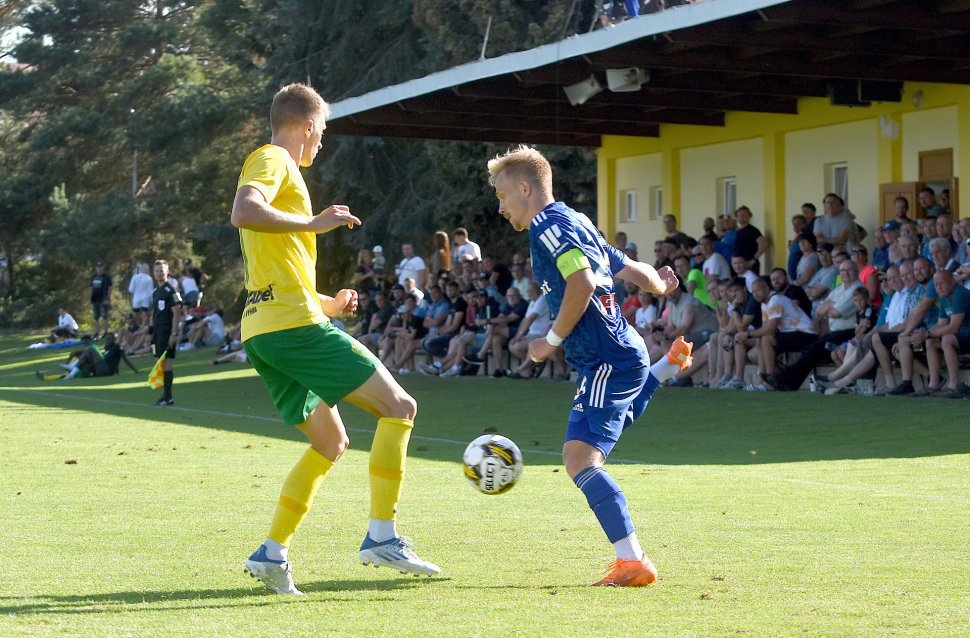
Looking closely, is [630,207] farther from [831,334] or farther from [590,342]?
[590,342]

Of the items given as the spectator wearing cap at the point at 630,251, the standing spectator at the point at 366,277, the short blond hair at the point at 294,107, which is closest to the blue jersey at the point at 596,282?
the short blond hair at the point at 294,107

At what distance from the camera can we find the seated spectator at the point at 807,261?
16.8 meters

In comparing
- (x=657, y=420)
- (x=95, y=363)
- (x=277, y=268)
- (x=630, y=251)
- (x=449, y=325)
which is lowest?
(x=95, y=363)

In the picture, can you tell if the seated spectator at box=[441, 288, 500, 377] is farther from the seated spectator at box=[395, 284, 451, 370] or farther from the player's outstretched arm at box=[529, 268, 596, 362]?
the player's outstretched arm at box=[529, 268, 596, 362]

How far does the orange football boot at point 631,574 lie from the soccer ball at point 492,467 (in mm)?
845

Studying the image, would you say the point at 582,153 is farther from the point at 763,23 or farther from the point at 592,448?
the point at 592,448

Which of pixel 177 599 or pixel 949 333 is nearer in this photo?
pixel 177 599

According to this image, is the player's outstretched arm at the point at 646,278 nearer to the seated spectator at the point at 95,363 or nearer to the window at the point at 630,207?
the window at the point at 630,207

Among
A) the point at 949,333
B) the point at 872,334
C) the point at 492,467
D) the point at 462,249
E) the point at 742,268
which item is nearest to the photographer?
the point at 492,467

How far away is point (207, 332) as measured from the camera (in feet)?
107

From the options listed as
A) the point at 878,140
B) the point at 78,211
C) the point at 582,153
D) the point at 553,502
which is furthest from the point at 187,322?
the point at 553,502

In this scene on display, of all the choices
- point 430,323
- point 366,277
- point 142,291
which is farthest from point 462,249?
point 142,291

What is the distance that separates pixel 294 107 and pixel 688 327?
1259 centimetres

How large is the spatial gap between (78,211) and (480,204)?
22.8 metres
